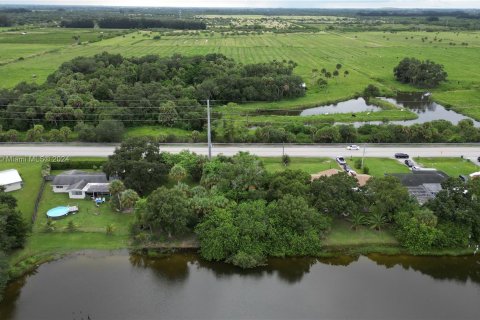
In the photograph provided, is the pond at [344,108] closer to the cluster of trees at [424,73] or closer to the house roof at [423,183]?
the cluster of trees at [424,73]

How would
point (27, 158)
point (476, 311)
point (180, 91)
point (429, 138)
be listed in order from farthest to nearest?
point (180, 91) → point (429, 138) → point (27, 158) → point (476, 311)

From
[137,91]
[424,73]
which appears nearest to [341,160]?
[137,91]

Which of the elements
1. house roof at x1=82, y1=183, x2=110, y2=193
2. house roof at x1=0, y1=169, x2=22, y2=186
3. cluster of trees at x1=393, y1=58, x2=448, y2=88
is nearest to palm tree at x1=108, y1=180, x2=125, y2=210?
house roof at x1=82, y1=183, x2=110, y2=193

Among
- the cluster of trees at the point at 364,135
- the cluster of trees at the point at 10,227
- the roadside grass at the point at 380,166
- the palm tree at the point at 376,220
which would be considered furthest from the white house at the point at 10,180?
the roadside grass at the point at 380,166

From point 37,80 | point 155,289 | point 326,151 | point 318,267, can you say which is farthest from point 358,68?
point 155,289

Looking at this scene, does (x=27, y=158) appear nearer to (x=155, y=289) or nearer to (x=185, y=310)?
(x=155, y=289)

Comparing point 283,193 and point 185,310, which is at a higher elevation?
point 283,193
